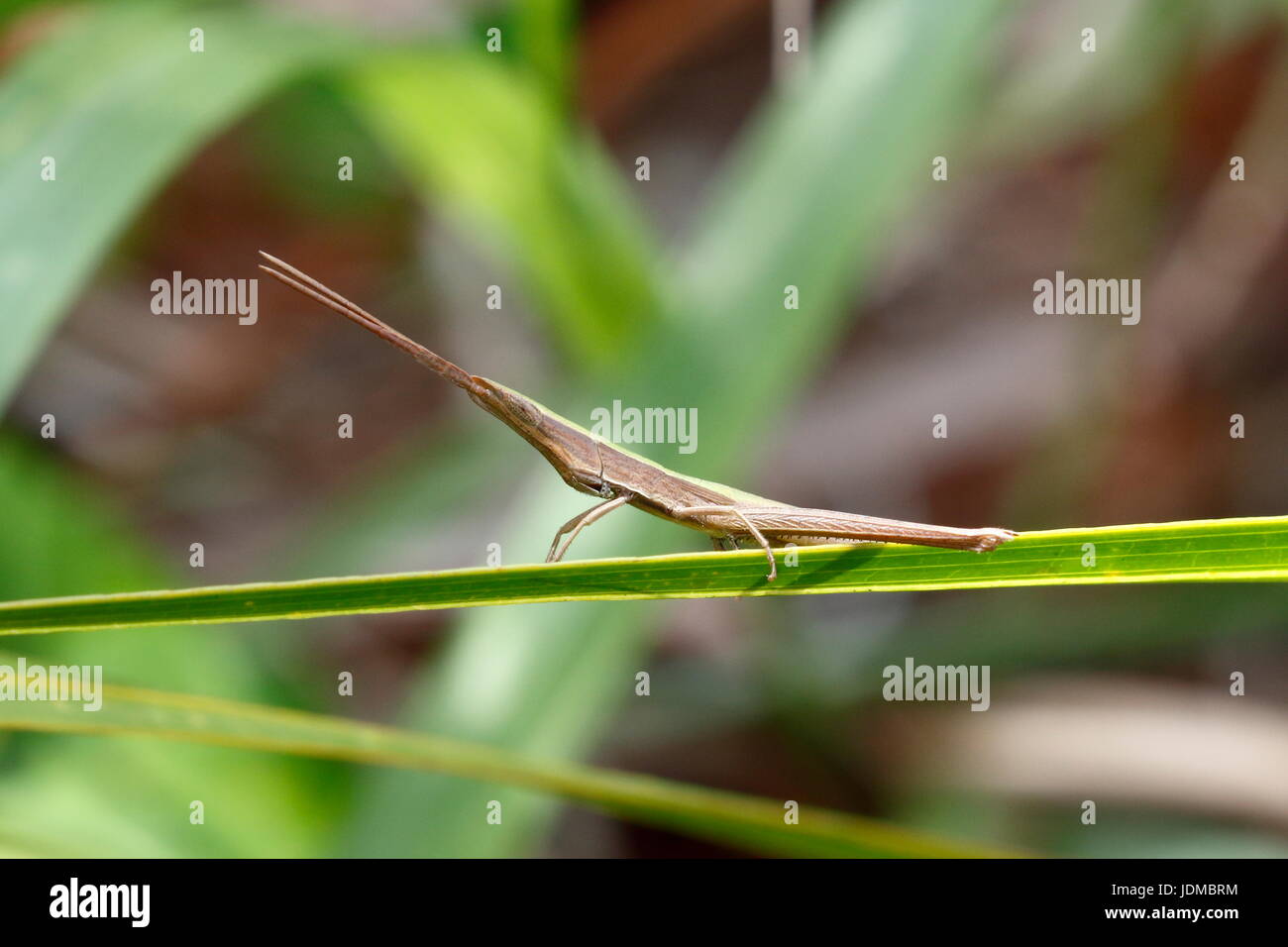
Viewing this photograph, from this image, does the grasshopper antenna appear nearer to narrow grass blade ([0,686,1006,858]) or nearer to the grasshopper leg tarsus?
the grasshopper leg tarsus

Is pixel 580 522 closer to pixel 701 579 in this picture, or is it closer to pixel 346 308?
pixel 701 579

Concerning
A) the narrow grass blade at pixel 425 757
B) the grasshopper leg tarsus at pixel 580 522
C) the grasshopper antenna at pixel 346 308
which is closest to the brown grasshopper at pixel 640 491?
the grasshopper leg tarsus at pixel 580 522

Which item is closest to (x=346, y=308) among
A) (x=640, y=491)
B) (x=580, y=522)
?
(x=580, y=522)

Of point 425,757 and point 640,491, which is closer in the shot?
point 425,757

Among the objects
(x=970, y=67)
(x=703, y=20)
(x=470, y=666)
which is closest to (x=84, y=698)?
(x=470, y=666)

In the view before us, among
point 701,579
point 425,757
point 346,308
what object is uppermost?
point 346,308

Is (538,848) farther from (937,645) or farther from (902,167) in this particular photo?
(902,167)
